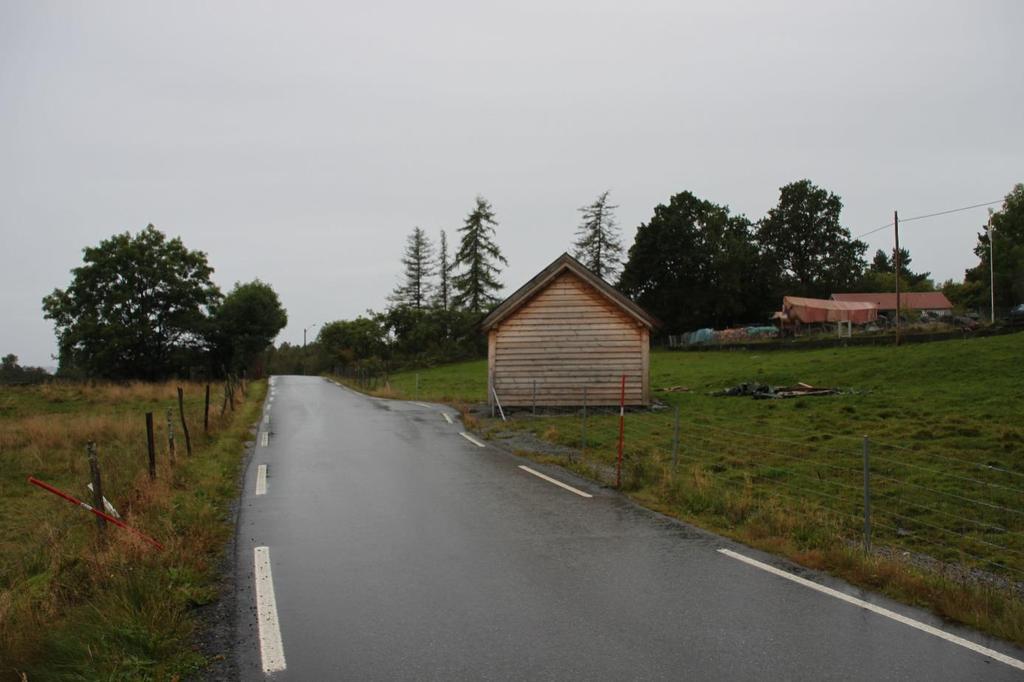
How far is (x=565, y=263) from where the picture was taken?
78.5 feet

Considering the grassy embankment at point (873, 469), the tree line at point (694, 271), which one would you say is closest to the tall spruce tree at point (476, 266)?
the tree line at point (694, 271)

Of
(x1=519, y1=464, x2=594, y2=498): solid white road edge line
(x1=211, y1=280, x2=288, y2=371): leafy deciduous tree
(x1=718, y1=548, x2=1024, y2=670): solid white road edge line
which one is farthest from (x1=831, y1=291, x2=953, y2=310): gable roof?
(x1=718, y1=548, x2=1024, y2=670): solid white road edge line

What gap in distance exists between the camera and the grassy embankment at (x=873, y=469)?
685 centimetres

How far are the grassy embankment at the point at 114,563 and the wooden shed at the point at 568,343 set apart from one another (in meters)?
9.92

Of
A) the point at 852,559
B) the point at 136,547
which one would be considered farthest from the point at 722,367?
the point at 136,547

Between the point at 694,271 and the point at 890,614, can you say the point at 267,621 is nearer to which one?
the point at 890,614

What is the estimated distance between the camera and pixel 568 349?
24062 millimetres

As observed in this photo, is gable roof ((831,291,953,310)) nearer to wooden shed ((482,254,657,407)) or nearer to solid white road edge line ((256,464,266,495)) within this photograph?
wooden shed ((482,254,657,407))

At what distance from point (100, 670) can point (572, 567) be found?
385 centimetres

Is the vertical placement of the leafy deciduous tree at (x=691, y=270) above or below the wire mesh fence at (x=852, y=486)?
above

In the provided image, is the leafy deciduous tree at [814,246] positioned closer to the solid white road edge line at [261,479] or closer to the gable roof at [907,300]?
the gable roof at [907,300]

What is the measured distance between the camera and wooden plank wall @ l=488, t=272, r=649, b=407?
2400 cm

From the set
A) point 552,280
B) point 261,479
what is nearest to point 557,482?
point 261,479

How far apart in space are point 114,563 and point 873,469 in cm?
1128
